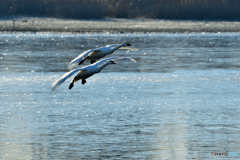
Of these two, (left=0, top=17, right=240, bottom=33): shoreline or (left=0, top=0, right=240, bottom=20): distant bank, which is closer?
(left=0, top=17, right=240, bottom=33): shoreline

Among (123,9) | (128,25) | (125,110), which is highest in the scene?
(123,9)

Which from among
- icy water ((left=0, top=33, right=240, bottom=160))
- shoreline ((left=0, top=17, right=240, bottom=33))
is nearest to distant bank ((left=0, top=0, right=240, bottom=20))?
shoreline ((left=0, top=17, right=240, bottom=33))

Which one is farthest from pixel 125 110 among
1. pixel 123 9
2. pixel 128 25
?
pixel 128 25

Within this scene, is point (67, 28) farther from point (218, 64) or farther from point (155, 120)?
point (155, 120)

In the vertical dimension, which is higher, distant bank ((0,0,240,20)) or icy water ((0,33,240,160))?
distant bank ((0,0,240,20))

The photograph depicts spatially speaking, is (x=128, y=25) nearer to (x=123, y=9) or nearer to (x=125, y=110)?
(x=123, y=9)

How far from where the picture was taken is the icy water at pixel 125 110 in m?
31.8

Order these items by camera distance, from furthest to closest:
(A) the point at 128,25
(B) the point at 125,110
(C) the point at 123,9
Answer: (A) the point at 128,25, (C) the point at 123,9, (B) the point at 125,110

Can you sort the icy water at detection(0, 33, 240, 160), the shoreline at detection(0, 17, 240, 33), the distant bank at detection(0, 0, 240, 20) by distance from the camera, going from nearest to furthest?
the icy water at detection(0, 33, 240, 160), the shoreline at detection(0, 17, 240, 33), the distant bank at detection(0, 0, 240, 20)

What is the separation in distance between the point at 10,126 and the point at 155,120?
9.17 m

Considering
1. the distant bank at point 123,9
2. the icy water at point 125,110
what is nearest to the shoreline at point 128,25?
the distant bank at point 123,9

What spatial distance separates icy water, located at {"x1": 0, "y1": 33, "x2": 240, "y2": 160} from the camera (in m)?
31.8

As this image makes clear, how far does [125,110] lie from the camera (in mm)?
41938

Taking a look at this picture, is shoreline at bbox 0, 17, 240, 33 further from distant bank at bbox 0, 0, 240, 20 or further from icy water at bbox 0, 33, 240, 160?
icy water at bbox 0, 33, 240, 160
